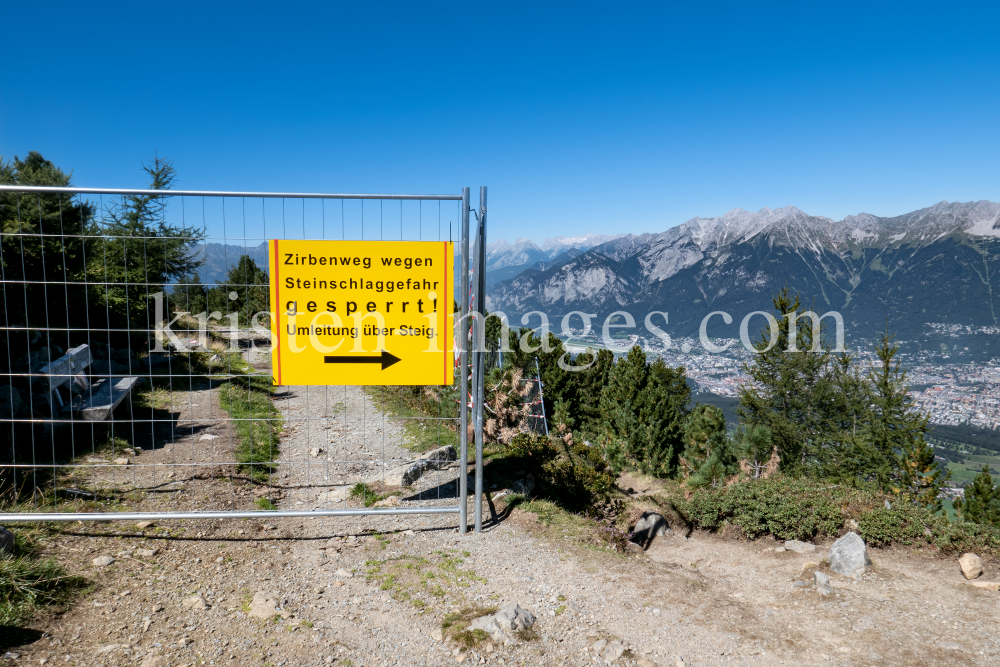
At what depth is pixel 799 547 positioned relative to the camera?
591 centimetres

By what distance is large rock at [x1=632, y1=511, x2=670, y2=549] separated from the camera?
21.6 ft

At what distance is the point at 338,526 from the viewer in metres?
5.55

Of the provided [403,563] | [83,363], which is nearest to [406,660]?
[403,563]

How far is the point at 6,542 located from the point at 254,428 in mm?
4619

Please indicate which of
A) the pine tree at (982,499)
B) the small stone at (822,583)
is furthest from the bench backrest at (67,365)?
the pine tree at (982,499)

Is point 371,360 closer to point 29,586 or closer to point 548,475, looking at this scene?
point 29,586

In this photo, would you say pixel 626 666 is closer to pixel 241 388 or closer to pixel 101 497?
pixel 101 497

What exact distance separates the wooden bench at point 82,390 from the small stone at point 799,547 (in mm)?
8375

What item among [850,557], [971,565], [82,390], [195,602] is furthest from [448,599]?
[82,390]

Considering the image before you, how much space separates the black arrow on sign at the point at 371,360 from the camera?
4902 mm

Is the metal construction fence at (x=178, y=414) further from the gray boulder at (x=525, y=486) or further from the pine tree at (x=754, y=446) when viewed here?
the pine tree at (x=754, y=446)

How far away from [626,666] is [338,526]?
10.6ft

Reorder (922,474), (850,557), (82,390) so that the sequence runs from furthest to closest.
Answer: (922,474) < (82,390) < (850,557)

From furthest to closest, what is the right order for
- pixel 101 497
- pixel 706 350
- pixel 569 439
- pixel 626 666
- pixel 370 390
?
pixel 706 350 < pixel 569 439 < pixel 370 390 < pixel 101 497 < pixel 626 666
